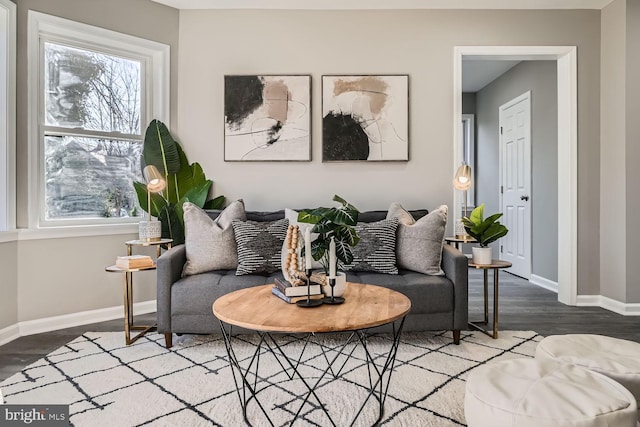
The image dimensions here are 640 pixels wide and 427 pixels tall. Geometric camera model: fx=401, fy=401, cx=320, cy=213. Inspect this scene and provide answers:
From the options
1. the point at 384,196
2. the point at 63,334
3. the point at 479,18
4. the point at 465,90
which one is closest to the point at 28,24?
the point at 63,334

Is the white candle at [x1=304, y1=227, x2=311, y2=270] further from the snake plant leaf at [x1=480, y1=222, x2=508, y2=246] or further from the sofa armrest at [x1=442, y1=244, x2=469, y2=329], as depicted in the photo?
the snake plant leaf at [x1=480, y1=222, x2=508, y2=246]

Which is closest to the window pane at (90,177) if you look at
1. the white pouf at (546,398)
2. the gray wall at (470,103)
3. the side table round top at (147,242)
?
the side table round top at (147,242)

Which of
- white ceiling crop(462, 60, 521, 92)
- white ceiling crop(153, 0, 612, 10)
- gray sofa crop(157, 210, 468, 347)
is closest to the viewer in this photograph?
gray sofa crop(157, 210, 468, 347)

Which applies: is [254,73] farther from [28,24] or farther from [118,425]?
[118,425]

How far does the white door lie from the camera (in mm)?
5051

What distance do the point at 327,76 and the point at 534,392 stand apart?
312 cm

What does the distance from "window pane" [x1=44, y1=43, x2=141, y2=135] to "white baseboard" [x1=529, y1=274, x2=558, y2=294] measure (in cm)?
456

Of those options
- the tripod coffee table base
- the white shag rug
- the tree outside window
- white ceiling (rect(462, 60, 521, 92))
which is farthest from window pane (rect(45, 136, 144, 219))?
white ceiling (rect(462, 60, 521, 92))

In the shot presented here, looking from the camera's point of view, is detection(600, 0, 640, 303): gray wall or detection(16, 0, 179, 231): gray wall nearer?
detection(16, 0, 179, 231): gray wall

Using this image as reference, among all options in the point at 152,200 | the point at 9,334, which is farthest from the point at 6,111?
the point at 9,334

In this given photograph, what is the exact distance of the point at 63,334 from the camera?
118 inches

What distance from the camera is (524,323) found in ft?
10.6

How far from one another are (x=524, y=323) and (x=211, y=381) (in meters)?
2.48

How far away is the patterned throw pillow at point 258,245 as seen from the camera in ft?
9.20
